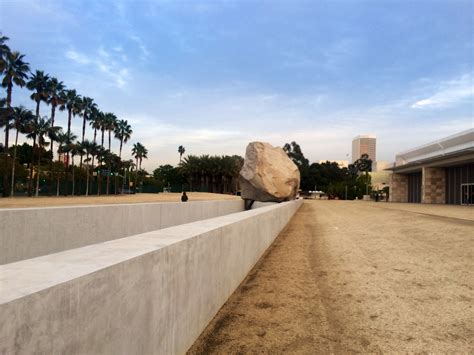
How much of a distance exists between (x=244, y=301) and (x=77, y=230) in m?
5.03

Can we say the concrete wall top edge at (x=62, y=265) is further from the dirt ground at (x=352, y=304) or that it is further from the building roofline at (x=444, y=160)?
the building roofline at (x=444, y=160)

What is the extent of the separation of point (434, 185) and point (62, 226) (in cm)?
4469

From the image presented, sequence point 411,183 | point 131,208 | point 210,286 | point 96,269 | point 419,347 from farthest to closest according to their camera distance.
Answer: point 411,183 → point 131,208 → point 210,286 → point 419,347 → point 96,269

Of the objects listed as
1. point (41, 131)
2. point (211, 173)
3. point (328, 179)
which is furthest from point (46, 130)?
point (328, 179)

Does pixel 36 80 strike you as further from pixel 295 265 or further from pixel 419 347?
pixel 419 347

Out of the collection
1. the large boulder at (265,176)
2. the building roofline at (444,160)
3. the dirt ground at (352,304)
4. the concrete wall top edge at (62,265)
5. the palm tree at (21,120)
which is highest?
the palm tree at (21,120)

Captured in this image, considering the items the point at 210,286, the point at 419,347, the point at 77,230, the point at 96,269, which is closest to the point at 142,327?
the point at 96,269

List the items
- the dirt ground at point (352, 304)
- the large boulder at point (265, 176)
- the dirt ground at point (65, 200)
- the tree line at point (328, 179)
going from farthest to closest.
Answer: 1. the tree line at point (328, 179)
2. the dirt ground at point (65, 200)
3. the large boulder at point (265, 176)
4. the dirt ground at point (352, 304)

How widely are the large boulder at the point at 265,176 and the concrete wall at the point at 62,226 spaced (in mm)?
14372

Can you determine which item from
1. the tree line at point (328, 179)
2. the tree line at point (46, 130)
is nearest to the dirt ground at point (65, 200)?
the tree line at point (46, 130)

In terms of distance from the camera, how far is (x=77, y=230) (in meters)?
9.04

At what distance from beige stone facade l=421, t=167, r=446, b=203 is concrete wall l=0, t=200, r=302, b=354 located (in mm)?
44742

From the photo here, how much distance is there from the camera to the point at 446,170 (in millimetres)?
44562

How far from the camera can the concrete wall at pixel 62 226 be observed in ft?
24.2
